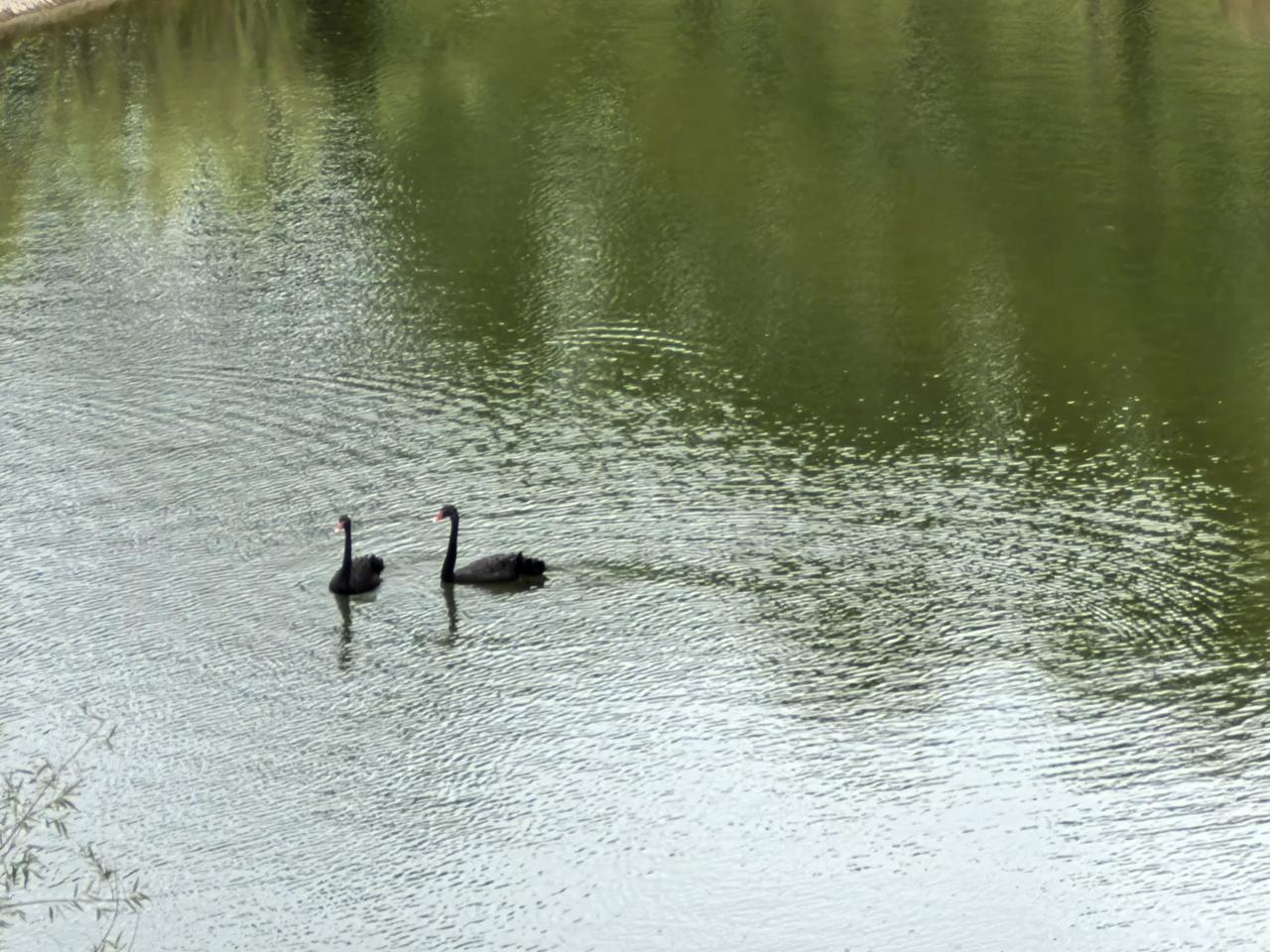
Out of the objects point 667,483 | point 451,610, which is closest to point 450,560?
point 451,610

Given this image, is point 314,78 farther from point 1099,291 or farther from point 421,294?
point 1099,291

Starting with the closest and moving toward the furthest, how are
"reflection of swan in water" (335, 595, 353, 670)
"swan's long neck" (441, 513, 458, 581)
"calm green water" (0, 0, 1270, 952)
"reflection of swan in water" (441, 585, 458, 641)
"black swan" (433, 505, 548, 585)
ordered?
1. "calm green water" (0, 0, 1270, 952)
2. "reflection of swan in water" (335, 595, 353, 670)
3. "reflection of swan in water" (441, 585, 458, 641)
4. "black swan" (433, 505, 548, 585)
5. "swan's long neck" (441, 513, 458, 581)

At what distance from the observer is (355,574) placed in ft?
57.1

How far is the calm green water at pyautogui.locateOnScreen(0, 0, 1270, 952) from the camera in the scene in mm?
14109

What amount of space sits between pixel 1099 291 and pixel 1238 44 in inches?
363

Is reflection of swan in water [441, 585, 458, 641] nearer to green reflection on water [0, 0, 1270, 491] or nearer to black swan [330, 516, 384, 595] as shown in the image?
black swan [330, 516, 384, 595]

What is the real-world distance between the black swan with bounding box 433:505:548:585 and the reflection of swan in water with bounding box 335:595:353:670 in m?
0.82

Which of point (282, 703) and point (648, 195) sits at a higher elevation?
point (648, 195)

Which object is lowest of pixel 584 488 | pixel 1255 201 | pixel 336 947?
pixel 336 947

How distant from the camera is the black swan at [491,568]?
17344 mm

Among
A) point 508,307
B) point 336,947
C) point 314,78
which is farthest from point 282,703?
Result: point 314,78

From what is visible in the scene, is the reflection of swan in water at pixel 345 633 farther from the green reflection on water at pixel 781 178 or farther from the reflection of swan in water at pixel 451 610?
the green reflection on water at pixel 781 178

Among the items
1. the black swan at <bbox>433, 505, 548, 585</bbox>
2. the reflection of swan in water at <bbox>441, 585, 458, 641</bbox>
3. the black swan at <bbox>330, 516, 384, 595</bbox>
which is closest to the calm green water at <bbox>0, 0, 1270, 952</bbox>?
the reflection of swan in water at <bbox>441, 585, 458, 641</bbox>

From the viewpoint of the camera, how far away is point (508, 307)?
23.3 m
